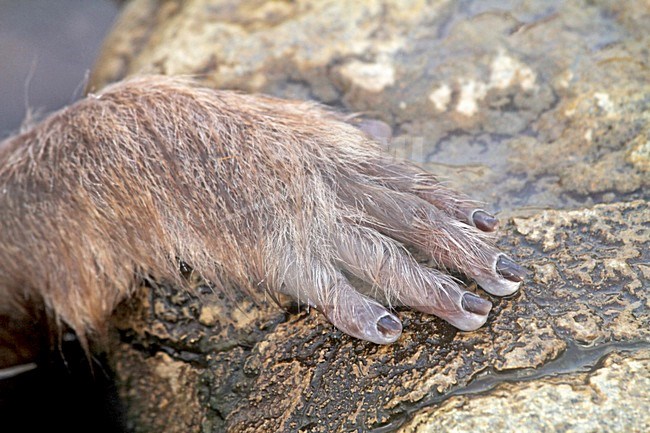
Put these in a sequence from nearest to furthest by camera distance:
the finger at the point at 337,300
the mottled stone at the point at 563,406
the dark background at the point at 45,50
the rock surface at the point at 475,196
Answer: the mottled stone at the point at 563,406
the rock surface at the point at 475,196
the finger at the point at 337,300
the dark background at the point at 45,50

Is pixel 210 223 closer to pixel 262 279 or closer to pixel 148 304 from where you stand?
pixel 262 279

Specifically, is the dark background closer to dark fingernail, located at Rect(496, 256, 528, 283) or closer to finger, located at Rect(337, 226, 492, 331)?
finger, located at Rect(337, 226, 492, 331)

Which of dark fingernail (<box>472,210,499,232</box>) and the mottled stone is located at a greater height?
Result: dark fingernail (<box>472,210,499,232</box>)

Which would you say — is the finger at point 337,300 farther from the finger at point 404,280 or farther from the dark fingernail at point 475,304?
the dark fingernail at point 475,304

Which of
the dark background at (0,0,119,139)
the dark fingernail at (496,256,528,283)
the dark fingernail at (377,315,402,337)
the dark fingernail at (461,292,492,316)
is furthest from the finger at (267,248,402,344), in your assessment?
the dark background at (0,0,119,139)

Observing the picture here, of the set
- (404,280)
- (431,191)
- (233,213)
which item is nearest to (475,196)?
(431,191)

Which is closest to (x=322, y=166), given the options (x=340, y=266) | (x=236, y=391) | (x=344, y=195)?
(x=344, y=195)

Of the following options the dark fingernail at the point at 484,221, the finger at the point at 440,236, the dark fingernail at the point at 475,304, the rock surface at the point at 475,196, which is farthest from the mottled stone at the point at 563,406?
the dark fingernail at the point at 484,221
